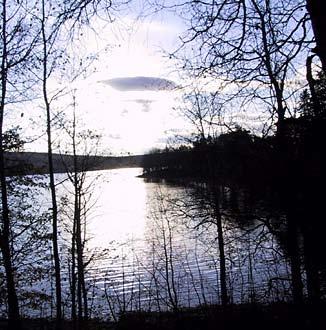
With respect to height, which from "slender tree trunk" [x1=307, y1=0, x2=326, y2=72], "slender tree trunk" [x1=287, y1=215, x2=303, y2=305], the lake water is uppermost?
"slender tree trunk" [x1=307, y1=0, x2=326, y2=72]

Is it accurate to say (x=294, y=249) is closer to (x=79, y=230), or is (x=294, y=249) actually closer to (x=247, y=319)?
(x=247, y=319)

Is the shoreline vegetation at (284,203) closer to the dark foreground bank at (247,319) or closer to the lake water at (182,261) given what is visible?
the dark foreground bank at (247,319)

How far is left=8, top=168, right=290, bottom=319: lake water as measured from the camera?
14.9m

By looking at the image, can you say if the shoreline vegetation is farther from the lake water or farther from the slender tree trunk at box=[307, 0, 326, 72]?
the slender tree trunk at box=[307, 0, 326, 72]

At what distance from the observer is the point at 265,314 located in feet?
37.8

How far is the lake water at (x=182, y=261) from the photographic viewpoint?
14891 millimetres

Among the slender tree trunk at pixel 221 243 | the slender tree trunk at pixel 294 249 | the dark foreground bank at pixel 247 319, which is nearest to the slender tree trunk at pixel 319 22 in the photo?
the slender tree trunk at pixel 294 249

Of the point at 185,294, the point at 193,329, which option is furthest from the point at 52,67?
the point at 185,294

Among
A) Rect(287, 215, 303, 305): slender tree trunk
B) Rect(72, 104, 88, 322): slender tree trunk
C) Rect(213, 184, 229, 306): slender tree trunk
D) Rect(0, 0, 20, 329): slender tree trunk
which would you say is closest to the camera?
Rect(287, 215, 303, 305): slender tree trunk

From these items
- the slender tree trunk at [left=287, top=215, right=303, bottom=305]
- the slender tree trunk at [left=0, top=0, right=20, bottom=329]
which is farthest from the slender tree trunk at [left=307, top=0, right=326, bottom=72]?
the slender tree trunk at [left=0, top=0, right=20, bottom=329]

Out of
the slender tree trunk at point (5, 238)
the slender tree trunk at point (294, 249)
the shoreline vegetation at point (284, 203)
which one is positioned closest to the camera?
the shoreline vegetation at point (284, 203)

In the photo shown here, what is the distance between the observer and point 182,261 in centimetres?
2684

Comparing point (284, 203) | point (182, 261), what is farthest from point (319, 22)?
point (182, 261)

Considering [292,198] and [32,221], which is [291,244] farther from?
[32,221]
